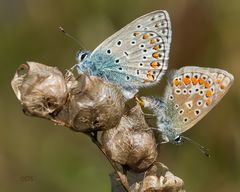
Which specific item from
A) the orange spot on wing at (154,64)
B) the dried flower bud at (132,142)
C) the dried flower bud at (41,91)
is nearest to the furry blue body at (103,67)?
the orange spot on wing at (154,64)

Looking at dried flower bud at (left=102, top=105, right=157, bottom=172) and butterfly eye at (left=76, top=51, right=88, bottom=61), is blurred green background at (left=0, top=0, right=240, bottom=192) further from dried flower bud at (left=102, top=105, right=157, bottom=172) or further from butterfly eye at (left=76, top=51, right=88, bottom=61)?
dried flower bud at (left=102, top=105, right=157, bottom=172)

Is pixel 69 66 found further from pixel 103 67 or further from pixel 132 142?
pixel 132 142

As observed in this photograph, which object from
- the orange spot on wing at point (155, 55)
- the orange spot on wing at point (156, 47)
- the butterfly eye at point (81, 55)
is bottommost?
the orange spot on wing at point (155, 55)

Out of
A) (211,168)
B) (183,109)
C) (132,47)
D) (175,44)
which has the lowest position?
(211,168)

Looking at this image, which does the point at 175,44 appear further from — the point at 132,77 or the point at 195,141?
the point at 132,77

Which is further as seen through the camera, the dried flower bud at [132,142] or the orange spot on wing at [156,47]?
the orange spot on wing at [156,47]

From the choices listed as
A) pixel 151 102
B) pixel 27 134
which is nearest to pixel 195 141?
pixel 27 134

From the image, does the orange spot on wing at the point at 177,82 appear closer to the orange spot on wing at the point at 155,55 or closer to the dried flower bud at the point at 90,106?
the orange spot on wing at the point at 155,55
